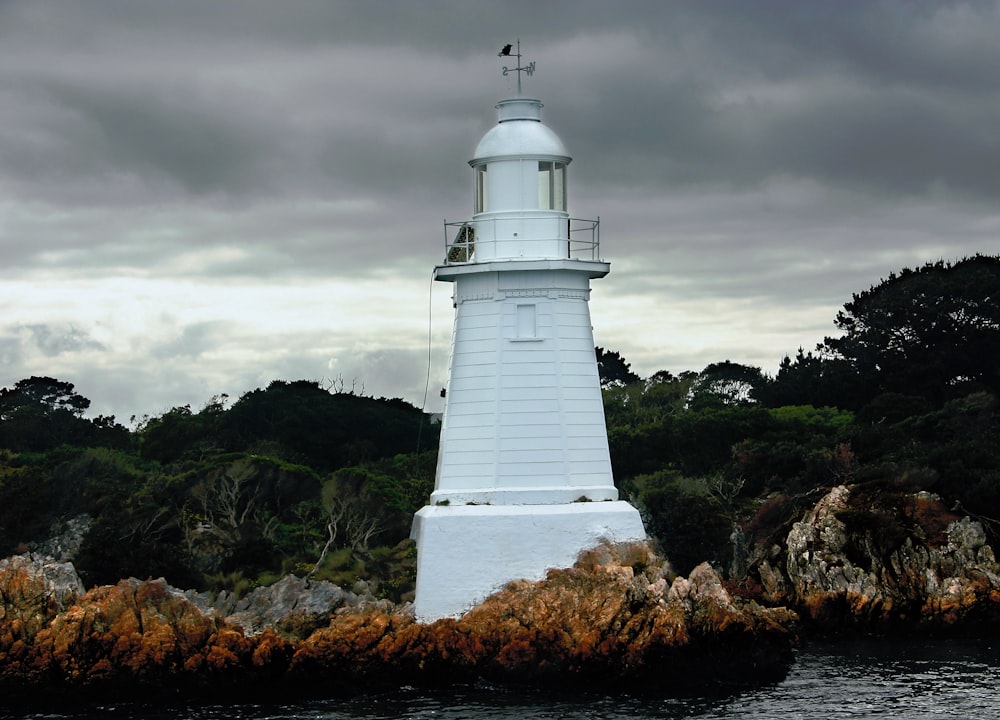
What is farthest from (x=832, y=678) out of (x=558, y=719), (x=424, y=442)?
(x=424, y=442)

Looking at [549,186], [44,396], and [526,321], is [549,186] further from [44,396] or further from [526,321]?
[44,396]

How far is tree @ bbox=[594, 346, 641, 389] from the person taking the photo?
224 ft

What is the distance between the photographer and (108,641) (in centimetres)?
3167

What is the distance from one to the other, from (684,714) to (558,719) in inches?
81.9

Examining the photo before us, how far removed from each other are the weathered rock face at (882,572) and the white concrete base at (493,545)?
710cm

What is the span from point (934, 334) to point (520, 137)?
27.2 m

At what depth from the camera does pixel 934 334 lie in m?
58.1

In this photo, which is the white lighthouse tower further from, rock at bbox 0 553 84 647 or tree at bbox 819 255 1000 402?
tree at bbox 819 255 1000 402

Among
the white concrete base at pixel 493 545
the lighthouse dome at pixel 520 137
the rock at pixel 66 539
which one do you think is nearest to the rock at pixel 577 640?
the white concrete base at pixel 493 545

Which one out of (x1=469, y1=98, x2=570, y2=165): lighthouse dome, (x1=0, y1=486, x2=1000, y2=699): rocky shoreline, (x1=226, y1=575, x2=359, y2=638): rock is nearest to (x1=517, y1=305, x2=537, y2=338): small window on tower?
(x1=469, y1=98, x2=570, y2=165): lighthouse dome

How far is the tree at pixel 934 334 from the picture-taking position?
56.4m

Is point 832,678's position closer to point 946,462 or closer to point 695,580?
point 695,580

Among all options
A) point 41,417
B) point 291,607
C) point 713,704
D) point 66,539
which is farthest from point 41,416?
point 713,704

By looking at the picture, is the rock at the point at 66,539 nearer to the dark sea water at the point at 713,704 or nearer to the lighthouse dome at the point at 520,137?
the dark sea water at the point at 713,704
